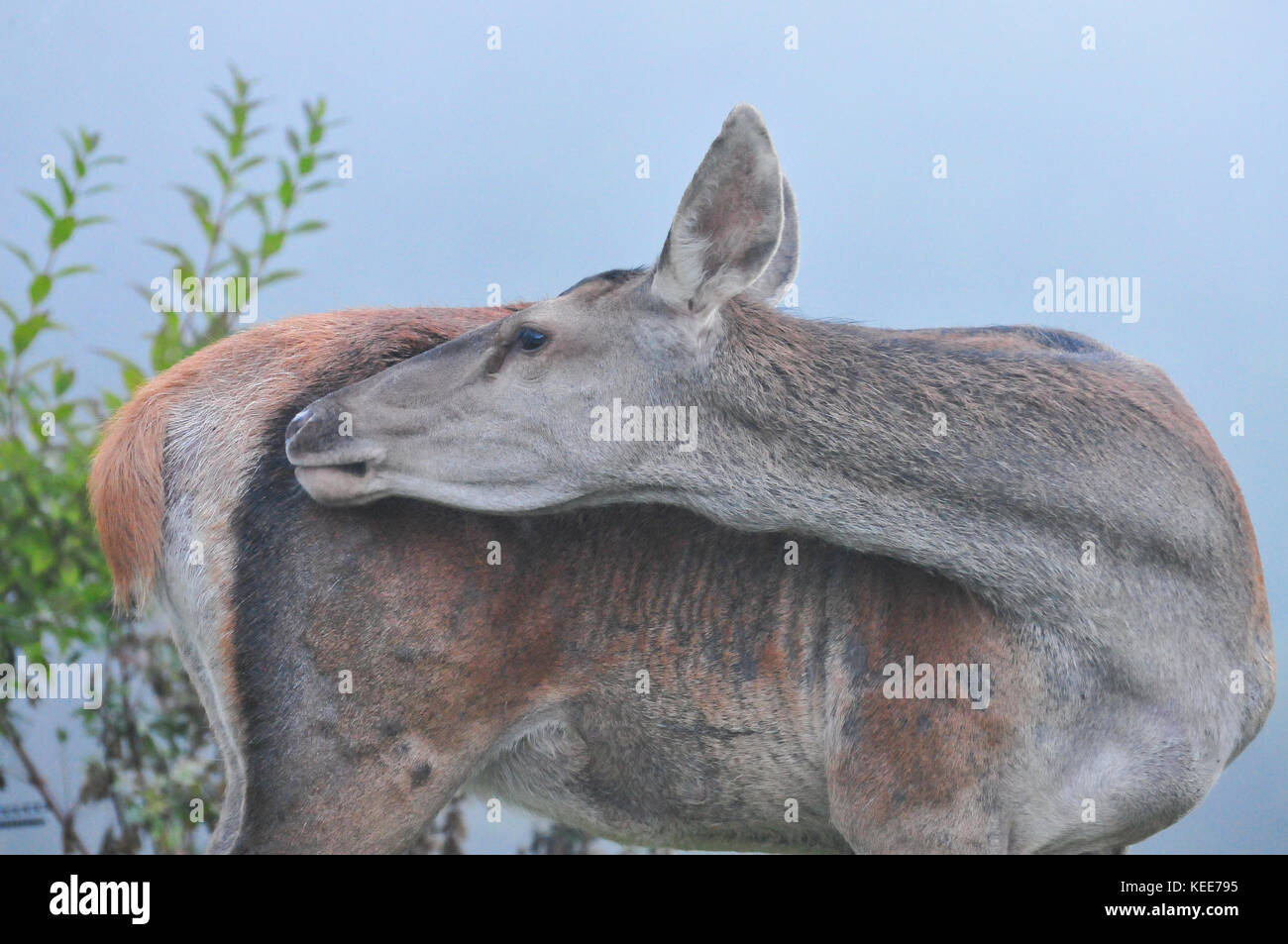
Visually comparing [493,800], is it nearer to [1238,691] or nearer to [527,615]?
[527,615]

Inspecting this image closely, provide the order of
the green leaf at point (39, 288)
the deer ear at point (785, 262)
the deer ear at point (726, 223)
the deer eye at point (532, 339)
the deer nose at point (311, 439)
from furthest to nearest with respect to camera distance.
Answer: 1. the green leaf at point (39, 288)
2. the deer ear at point (785, 262)
3. the deer eye at point (532, 339)
4. the deer nose at point (311, 439)
5. the deer ear at point (726, 223)

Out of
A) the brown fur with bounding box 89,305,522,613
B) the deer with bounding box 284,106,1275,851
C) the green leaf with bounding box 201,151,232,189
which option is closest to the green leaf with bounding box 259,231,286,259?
the green leaf with bounding box 201,151,232,189

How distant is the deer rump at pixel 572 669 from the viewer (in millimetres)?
3373

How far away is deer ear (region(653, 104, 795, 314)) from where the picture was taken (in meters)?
3.29

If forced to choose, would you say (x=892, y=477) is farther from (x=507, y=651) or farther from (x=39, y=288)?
(x=39, y=288)

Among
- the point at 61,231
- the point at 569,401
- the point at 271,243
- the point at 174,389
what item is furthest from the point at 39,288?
the point at 569,401

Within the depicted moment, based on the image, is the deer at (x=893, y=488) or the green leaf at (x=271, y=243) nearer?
the deer at (x=893, y=488)

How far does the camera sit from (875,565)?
3.56 m

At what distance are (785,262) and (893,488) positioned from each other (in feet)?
3.38

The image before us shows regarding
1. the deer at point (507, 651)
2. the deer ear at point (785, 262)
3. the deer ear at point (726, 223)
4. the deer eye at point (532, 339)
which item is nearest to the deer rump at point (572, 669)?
the deer at point (507, 651)

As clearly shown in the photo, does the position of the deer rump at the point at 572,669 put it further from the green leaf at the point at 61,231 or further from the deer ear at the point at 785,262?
the green leaf at the point at 61,231

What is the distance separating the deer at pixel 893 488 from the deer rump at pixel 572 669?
0.05 feet

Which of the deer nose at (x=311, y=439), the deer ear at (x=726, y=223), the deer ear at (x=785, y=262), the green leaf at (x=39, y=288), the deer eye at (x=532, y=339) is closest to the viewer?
the deer ear at (x=726, y=223)

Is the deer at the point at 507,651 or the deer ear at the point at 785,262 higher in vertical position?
the deer ear at the point at 785,262
